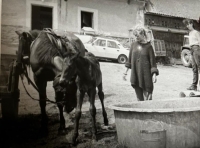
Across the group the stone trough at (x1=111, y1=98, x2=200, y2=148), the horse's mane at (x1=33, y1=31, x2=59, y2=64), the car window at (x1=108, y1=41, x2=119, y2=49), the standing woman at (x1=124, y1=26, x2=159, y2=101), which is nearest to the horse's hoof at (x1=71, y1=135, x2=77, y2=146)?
the stone trough at (x1=111, y1=98, x2=200, y2=148)

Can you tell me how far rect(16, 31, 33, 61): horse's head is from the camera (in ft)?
8.57

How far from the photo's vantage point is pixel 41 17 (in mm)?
2699

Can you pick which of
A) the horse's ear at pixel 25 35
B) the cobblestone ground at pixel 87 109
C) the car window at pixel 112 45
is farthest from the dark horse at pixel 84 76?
the horse's ear at pixel 25 35

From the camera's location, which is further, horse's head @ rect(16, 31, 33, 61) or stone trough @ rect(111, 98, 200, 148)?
horse's head @ rect(16, 31, 33, 61)

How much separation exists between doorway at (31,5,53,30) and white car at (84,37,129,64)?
19.6 inches

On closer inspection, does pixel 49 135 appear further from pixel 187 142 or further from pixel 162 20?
pixel 162 20

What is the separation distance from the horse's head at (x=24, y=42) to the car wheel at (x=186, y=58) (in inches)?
82.2

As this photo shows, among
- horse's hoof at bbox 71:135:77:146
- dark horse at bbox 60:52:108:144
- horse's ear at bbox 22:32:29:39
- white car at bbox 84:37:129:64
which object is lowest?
horse's hoof at bbox 71:135:77:146

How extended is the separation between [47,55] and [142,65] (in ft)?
3.75

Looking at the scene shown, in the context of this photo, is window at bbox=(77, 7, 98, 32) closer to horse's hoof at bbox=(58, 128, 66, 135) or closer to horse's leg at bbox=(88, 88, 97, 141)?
horse's leg at bbox=(88, 88, 97, 141)

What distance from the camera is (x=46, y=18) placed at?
8.92ft

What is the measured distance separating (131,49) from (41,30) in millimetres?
1112

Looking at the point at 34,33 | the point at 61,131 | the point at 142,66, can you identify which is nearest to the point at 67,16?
the point at 34,33

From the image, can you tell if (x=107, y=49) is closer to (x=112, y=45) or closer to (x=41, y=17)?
(x=112, y=45)
